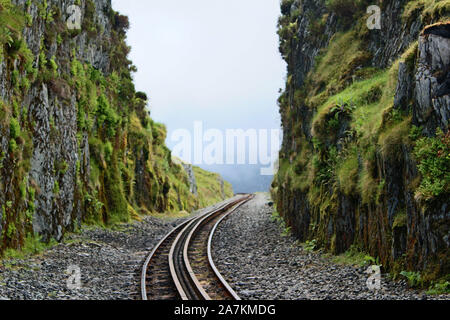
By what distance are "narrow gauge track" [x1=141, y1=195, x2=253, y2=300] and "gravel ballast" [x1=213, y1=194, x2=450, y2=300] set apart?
41 centimetres

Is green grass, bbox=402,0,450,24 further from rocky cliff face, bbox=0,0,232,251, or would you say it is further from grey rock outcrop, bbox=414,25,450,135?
rocky cliff face, bbox=0,0,232,251

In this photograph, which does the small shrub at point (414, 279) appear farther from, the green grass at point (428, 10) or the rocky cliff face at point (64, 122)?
the rocky cliff face at point (64, 122)

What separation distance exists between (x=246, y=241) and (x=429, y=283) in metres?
10.4

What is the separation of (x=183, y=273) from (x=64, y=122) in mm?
10281

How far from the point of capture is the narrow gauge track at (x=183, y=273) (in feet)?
32.5

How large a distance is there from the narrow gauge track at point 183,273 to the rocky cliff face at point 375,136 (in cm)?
422

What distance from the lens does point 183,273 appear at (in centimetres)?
1209

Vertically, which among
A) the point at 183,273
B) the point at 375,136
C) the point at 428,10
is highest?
the point at 428,10

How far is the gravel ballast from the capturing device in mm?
9086

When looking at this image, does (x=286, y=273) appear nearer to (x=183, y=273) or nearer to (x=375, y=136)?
(x=183, y=273)

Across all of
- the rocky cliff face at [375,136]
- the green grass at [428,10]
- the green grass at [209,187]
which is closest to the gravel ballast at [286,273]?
the rocky cliff face at [375,136]

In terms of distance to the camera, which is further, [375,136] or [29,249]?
[29,249]

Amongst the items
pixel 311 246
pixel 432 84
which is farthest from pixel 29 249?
pixel 432 84
